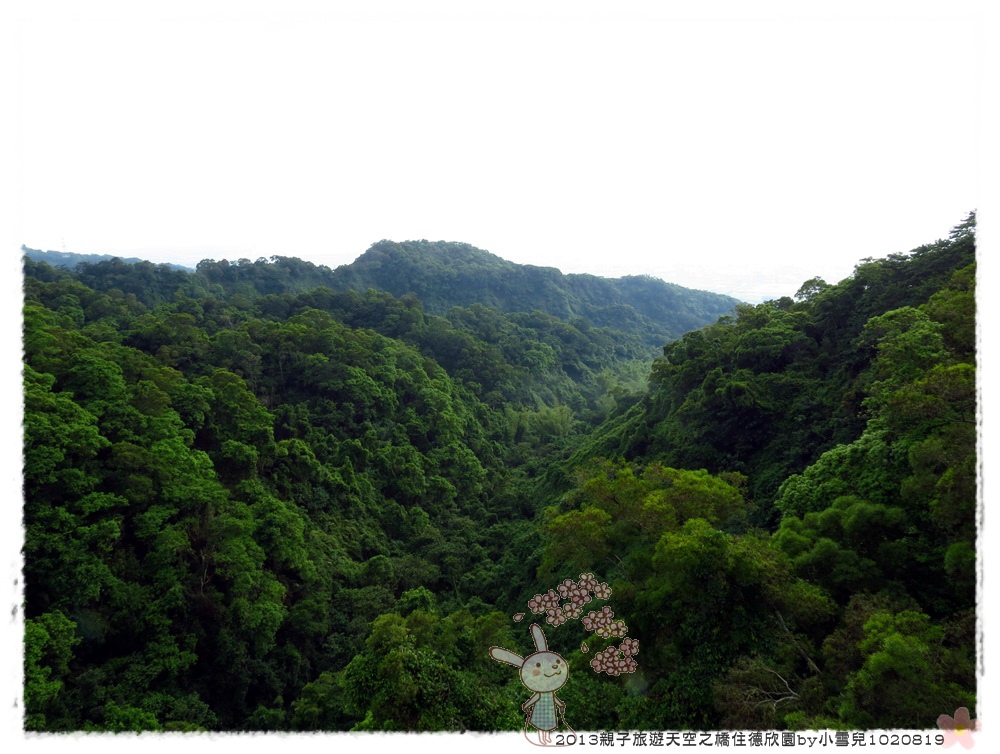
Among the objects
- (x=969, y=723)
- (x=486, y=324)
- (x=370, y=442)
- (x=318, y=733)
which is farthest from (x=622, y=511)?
(x=486, y=324)

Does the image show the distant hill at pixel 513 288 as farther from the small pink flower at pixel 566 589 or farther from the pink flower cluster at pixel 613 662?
the small pink flower at pixel 566 589

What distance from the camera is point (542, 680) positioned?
5.13m

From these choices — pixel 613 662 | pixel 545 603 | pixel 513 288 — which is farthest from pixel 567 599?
pixel 513 288

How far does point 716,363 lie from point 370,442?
1529cm

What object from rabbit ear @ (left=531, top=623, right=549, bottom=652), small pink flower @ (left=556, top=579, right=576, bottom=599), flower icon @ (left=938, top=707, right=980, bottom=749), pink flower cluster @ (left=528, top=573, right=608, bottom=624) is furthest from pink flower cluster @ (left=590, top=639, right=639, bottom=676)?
flower icon @ (left=938, top=707, right=980, bottom=749)

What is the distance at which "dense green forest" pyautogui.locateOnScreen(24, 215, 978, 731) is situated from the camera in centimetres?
664

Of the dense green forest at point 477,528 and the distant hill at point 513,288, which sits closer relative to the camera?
the dense green forest at point 477,528

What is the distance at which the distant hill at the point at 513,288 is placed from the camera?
256 ft

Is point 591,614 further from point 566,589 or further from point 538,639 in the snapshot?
point 538,639

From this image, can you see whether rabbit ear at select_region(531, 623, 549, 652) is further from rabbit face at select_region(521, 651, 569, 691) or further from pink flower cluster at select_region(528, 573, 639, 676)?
pink flower cluster at select_region(528, 573, 639, 676)

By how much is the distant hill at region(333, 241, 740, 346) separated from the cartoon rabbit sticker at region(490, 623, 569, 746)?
7132 centimetres

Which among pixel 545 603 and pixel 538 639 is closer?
pixel 538 639

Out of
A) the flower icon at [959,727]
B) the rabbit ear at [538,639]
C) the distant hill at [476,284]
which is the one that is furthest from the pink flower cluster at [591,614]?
the distant hill at [476,284]

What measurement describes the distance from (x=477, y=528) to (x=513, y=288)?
64.6 m
